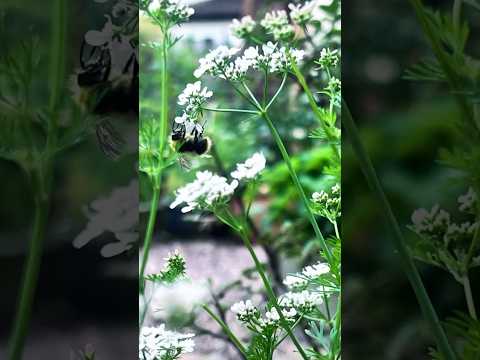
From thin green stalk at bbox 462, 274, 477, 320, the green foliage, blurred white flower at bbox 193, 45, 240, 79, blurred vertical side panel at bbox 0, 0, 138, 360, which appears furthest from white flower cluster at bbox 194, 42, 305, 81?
thin green stalk at bbox 462, 274, 477, 320

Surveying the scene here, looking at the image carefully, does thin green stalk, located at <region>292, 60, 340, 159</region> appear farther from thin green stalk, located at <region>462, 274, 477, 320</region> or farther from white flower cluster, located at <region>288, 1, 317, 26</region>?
thin green stalk, located at <region>462, 274, 477, 320</region>

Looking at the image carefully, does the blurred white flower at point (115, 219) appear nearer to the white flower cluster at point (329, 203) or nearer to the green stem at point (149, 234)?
the green stem at point (149, 234)

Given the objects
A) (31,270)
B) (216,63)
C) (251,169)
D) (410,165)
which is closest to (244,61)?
(216,63)

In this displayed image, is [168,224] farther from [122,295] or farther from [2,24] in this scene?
[2,24]

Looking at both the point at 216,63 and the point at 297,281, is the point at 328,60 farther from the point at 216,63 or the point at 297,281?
the point at 297,281

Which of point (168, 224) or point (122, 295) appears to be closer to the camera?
point (122, 295)

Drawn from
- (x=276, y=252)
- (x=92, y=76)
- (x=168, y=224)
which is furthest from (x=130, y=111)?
(x=276, y=252)

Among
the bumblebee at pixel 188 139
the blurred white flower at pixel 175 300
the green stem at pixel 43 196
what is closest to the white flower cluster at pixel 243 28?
the bumblebee at pixel 188 139
